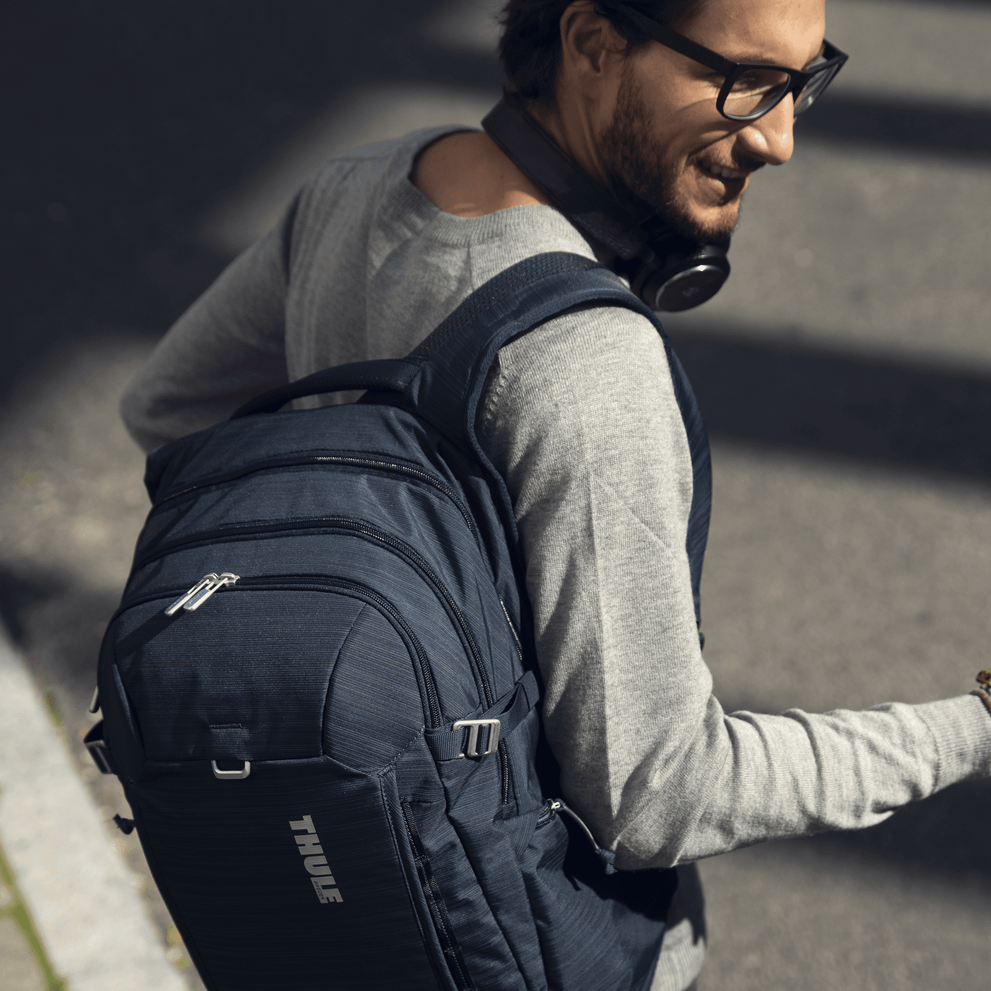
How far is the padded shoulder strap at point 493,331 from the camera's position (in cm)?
110

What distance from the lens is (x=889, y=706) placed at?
50.3 inches

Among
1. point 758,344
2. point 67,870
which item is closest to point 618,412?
point 67,870

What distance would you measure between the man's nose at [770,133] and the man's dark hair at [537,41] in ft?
0.57

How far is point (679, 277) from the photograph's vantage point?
139 cm

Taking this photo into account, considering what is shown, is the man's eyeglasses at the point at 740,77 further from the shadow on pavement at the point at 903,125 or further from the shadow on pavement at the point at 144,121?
the shadow on pavement at the point at 903,125

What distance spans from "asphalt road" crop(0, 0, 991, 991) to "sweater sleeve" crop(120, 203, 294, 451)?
4.52 ft

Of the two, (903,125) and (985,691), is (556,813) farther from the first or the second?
(903,125)

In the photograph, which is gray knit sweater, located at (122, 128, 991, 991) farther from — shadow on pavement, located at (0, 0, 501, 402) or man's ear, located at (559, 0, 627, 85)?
shadow on pavement, located at (0, 0, 501, 402)

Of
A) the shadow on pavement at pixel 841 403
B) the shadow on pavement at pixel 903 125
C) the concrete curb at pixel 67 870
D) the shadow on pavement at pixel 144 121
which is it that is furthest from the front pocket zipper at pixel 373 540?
the shadow on pavement at pixel 903 125

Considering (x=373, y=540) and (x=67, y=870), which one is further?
(x=67, y=870)

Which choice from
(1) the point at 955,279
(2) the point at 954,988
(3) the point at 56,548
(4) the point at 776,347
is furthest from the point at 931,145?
(3) the point at 56,548

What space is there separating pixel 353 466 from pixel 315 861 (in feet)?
1.45

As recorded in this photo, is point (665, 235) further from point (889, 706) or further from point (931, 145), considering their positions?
point (931, 145)

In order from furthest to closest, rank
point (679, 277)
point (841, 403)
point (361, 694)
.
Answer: point (841, 403) → point (679, 277) → point (361, 694)
